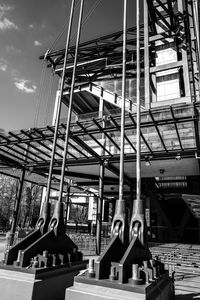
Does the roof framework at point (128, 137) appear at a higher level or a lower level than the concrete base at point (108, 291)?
higher

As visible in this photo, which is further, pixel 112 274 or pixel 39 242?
pixel 39 242

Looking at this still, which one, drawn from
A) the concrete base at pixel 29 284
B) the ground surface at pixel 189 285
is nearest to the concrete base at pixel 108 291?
the concrete base at pixel 29 284

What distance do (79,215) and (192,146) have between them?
199 ft

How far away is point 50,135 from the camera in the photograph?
14984mm

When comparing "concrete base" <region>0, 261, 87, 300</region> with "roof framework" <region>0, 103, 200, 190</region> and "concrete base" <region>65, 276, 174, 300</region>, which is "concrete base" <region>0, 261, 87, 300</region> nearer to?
"concrete base" <region>65, 276, 174, 300</region>

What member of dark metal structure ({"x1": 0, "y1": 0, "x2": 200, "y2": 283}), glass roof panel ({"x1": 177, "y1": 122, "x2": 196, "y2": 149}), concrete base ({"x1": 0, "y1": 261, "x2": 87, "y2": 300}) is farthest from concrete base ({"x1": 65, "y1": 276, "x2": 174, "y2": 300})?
glass roof panel ({"x1": 177, "y1": 122, "x2": 196, "y2": 149})

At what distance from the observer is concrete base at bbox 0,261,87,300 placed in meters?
3.45

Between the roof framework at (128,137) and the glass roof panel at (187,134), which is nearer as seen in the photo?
the roof framework at (128,137)

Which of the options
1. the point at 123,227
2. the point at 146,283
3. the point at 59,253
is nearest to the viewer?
the point at 146,283

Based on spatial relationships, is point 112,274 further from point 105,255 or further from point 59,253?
point 59,253

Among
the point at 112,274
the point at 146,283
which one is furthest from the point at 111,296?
the point at 146,283

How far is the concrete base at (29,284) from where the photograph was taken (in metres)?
3.45

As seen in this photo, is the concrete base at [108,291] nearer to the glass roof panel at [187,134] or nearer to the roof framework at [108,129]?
the roof framework at [108,129]

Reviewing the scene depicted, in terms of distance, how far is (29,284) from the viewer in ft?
11.3
